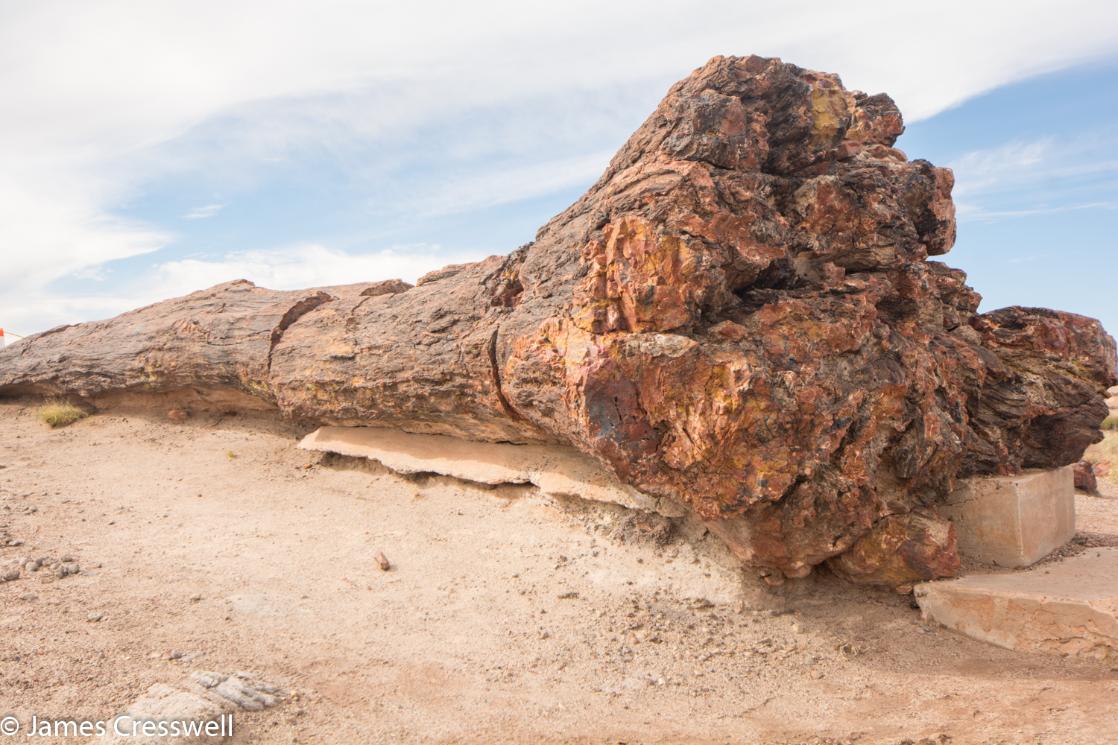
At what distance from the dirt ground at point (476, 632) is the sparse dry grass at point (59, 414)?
2607 mm

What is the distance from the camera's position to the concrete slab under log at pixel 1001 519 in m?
5.38

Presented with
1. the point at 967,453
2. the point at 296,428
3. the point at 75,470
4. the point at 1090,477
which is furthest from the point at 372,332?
the point at 1090,477

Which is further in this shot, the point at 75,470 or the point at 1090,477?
the point at 1090,477

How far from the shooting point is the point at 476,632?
4.87m

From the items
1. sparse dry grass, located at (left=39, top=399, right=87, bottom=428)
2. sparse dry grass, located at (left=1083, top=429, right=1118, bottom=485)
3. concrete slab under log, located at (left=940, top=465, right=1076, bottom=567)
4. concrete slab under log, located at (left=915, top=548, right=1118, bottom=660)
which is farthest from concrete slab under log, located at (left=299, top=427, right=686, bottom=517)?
sparse dry grass, located at (left=1083, top=429, right=1118, bottom=485)

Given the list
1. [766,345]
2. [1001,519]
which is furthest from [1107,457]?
[766,345]

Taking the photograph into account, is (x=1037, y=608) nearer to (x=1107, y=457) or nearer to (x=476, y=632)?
(x=476, y=632)

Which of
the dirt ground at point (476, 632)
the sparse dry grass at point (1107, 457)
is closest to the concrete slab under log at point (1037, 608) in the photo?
the dirt ground at point (476, 632)

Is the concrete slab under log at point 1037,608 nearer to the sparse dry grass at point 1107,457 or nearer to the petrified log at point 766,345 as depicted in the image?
the petrified log at point 766,345

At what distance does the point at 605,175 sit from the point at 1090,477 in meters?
6.72

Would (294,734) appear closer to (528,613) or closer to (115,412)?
(528,613)

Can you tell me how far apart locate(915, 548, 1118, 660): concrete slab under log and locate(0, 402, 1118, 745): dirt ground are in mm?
99

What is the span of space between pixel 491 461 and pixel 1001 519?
3.68m

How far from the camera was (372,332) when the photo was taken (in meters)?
7.20
